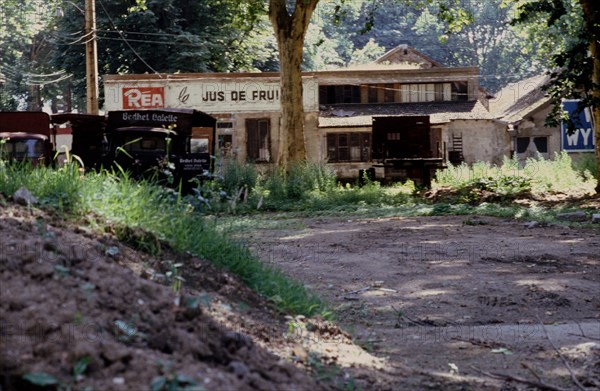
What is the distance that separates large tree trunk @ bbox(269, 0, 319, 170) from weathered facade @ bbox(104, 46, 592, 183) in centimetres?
1066

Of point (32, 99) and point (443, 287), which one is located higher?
point (32, 99)

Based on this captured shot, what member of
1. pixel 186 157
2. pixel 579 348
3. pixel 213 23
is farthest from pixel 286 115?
pixel 579 348

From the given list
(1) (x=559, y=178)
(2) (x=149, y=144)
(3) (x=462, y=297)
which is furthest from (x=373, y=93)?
(3) (x=462, y=297)

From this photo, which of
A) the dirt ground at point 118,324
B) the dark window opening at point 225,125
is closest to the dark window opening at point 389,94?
the dark window opening at point 225,125

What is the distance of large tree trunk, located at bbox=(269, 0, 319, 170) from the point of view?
32688 millimetres

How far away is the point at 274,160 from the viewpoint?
4712 cm

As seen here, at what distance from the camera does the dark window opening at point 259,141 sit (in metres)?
47.3

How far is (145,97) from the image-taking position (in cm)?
4597

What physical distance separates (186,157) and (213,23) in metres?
31.6

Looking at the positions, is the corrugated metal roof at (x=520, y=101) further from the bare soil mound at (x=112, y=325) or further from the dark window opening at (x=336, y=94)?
the bare soil mound at (x=112, y=325)

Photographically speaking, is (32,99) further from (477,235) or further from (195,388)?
(195,388)

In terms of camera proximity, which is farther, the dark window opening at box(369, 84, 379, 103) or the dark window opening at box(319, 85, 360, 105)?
the dark window opening at box(369, 84, 379, 103)

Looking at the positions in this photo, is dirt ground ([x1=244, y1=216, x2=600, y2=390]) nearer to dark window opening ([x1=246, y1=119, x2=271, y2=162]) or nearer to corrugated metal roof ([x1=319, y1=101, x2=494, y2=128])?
dark window opening ([x1=246, y1=119, x2=271, y2=162])

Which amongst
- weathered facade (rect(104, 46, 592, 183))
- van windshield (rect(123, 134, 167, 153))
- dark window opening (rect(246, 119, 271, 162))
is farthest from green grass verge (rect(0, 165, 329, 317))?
dark window opening (rect(246, 119, 271, 162))
